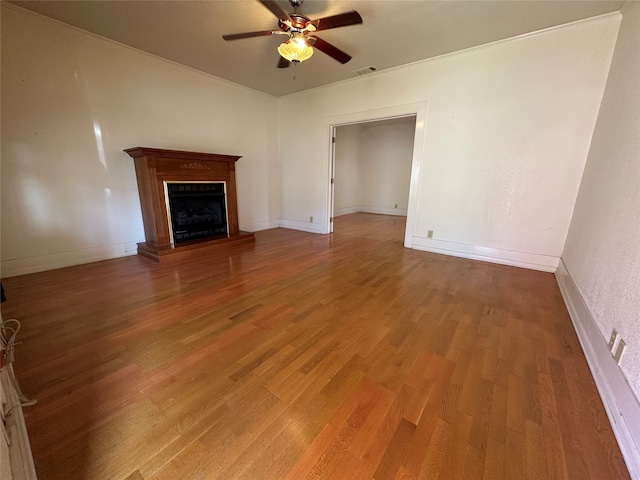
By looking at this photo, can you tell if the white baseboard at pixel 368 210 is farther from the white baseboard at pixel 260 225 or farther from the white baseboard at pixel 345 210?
the white baseboard at pixel 260 225

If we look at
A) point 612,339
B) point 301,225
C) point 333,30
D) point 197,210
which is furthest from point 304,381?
point 301,225

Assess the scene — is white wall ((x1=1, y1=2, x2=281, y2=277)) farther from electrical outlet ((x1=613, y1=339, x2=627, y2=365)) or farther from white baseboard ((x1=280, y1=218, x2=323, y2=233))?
electrical outlet ((x1=613, y1=339, x2=627, y2=365))

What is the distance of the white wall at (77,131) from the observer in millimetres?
2527

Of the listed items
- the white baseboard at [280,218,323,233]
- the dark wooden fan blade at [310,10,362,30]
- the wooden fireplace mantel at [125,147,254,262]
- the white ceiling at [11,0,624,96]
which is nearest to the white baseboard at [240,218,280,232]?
the white baseboard at [280,218,323,233]

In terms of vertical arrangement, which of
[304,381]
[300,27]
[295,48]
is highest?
[300,27]

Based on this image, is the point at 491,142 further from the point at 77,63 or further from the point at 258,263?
the point at 77,63

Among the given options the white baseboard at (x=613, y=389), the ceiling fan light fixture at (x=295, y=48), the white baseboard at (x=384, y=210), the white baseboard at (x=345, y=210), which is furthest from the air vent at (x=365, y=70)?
the white baseboard at (x=384, y=210)

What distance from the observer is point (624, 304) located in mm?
1307

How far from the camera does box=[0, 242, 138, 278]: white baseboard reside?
8.61 ft

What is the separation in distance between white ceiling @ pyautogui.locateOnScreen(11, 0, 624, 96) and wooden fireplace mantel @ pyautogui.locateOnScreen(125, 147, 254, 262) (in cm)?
126

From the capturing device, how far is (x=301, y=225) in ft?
17.2

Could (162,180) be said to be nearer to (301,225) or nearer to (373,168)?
(301,225)

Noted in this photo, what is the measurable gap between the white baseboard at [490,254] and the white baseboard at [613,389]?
1209 mm

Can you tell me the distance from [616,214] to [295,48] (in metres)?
2.75
